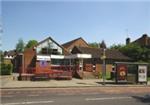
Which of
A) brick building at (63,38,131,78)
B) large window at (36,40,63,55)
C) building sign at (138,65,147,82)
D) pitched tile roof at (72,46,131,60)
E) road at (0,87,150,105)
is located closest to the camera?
road at (0,87,150,105)

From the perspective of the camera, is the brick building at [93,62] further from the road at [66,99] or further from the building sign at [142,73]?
the road at [66,99]

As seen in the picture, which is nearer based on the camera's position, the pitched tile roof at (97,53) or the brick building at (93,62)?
the brick building at (93,62)

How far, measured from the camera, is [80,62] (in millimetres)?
47719

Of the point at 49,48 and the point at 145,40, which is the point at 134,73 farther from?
the point at 145,40

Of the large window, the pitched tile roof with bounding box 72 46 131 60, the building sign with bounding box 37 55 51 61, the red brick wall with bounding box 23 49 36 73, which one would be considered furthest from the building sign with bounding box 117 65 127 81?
the large window

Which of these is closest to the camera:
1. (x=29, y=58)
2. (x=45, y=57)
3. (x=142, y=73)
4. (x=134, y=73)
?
(x=142, y=73)

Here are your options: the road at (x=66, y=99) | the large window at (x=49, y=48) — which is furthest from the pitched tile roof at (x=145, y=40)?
the road at (x=66, y=99)

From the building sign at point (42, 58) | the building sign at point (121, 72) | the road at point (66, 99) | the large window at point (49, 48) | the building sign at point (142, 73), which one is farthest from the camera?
the large window at point (49, 48)

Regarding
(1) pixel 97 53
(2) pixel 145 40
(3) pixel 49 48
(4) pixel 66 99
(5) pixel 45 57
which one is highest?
(2) pixel 145 40

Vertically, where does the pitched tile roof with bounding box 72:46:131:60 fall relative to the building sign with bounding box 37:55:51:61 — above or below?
above

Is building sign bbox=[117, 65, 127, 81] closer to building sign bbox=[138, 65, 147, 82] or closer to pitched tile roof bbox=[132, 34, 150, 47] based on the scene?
building sign bbox=[138, 65, 147, 82]

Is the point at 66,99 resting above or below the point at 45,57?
below

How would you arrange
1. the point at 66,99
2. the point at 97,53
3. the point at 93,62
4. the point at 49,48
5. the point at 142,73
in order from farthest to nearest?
the point at 97,53, the point at 93,62, the point at 49,48, the point at 142,73, the point at 66,99

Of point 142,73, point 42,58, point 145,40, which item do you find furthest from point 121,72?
point 145,40
